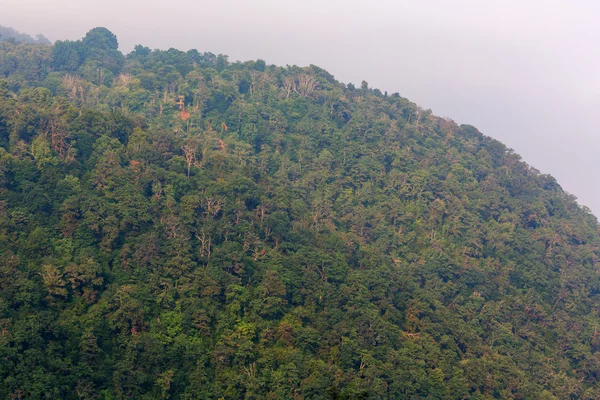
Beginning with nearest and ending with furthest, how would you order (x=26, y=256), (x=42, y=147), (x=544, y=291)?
1. (x=26, y=256)
2. (x=42, y=147)
3. (x=544, y=291)

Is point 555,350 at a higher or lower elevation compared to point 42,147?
lower

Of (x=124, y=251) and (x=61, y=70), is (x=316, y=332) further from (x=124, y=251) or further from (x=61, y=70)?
(x=61, y=70)

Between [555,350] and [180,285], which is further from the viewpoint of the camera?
[555,350]

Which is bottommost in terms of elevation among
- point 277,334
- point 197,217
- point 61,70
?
point 277,334

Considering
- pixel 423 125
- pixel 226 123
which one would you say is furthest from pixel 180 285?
pixel 423 125

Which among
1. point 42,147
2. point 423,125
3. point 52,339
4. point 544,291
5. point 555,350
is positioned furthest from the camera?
point 423,125

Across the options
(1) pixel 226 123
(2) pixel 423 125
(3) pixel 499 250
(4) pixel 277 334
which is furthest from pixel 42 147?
(2) pixel 423 125
